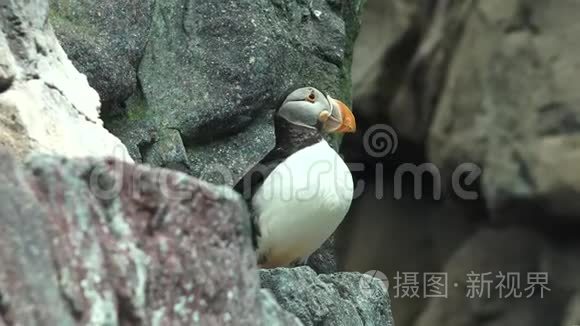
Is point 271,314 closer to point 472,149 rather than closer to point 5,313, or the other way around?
point 5,313

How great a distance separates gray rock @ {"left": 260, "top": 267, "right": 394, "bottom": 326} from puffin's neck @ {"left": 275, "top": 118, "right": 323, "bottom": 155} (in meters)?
0.37

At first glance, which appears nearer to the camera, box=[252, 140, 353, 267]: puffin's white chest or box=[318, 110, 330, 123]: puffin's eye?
box=[252, 140, 353, 267]: puffin's white chest

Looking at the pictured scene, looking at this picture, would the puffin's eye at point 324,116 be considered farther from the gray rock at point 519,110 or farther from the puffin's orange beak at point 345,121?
the gray rock at point 519,110

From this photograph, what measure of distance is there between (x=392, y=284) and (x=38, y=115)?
608cm

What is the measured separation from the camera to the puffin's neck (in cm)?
372

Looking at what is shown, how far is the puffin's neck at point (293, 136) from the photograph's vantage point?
12.2 feet

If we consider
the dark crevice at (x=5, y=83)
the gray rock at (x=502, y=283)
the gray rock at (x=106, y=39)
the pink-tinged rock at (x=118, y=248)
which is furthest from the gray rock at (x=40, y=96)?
the gray rock at (x=502, y=283)

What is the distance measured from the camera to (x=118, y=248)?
2102 mm

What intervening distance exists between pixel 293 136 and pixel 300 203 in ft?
0.93

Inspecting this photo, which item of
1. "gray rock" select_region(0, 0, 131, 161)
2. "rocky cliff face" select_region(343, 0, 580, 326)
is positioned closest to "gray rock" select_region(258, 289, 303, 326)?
"gray rock" select_region(0, 0, 131, 161)

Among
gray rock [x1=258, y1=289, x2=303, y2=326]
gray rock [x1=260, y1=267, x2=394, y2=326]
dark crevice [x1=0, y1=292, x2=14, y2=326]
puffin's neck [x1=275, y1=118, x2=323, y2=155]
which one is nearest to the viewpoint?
dark crevice [x1=0, y1=292, x2=14, y2=326]

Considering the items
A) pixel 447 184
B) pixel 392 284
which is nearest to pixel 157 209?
pixel 447 184

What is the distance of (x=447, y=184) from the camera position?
8.09 metres

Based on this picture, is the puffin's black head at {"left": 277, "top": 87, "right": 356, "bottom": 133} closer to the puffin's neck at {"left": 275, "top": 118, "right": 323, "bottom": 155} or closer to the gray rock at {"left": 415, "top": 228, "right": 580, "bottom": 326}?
the puffin's neck at {"left": 275, "top": 118, "right": 323, "bottom": 155}
